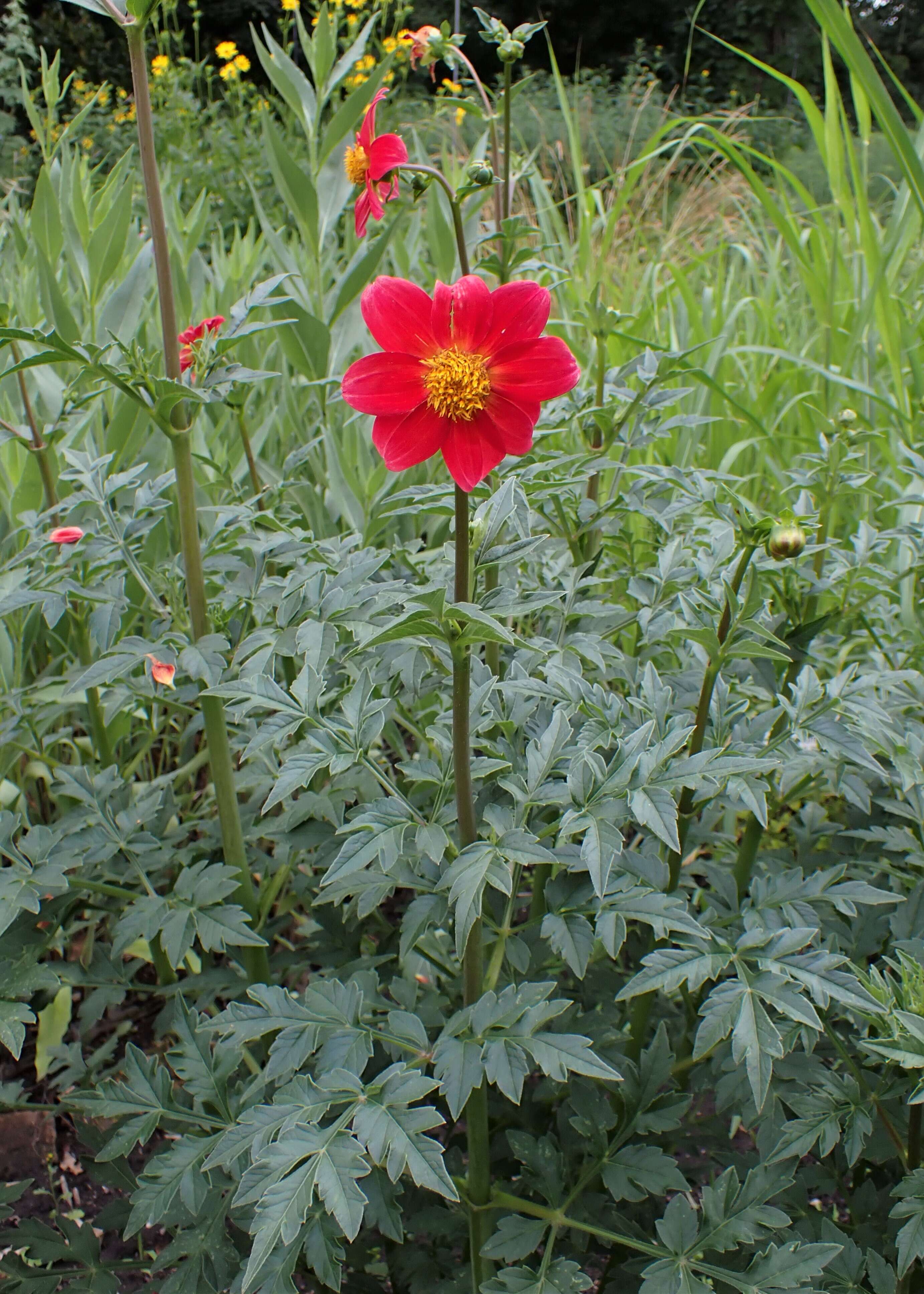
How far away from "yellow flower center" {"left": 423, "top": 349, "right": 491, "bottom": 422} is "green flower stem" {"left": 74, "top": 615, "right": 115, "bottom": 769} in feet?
2.07

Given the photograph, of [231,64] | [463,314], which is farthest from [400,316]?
[231,64]

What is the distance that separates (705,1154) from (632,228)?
4485 millimetres

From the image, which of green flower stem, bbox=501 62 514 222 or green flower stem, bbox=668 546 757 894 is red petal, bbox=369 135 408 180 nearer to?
green flower stem, bbox=501 62 514 222

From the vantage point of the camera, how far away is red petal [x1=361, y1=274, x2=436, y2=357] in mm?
674

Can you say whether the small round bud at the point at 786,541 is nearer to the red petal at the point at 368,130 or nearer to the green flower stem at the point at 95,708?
the red petal at the point at 368,130

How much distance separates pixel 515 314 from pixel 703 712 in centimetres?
37

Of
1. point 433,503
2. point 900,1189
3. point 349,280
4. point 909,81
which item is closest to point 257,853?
point 433,503

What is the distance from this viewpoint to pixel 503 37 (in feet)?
3.56

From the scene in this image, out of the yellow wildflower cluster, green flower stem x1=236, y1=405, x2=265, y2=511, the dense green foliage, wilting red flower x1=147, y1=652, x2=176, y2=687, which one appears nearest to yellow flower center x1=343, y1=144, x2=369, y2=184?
the dense green foliage

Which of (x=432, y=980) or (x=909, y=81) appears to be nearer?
(x=432, y=980)

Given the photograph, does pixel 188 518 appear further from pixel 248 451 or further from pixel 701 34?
pixel 701 34

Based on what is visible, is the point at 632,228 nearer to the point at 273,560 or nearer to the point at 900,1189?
the point at 273,560

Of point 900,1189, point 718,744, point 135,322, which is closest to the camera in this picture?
point 900,1189

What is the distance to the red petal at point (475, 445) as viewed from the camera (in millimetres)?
680
